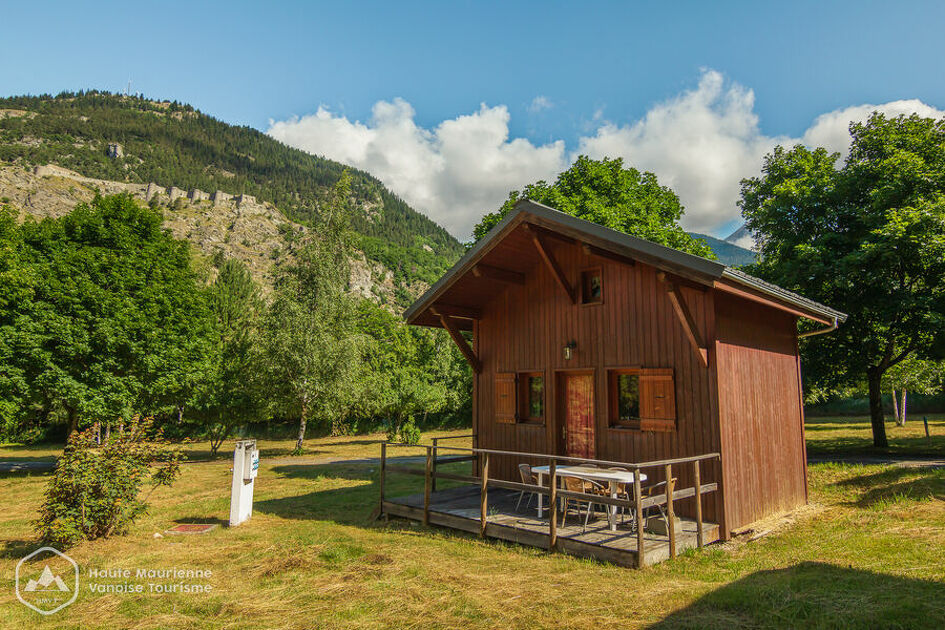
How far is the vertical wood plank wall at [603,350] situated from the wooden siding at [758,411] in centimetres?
36

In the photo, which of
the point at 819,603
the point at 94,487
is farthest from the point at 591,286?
the point at 94,487

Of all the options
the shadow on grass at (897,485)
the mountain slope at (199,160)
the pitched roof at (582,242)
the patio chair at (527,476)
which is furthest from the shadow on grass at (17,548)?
the mountain slope at (199,160)

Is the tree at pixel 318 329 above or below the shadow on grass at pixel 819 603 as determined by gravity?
above

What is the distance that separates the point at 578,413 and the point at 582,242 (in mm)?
3267

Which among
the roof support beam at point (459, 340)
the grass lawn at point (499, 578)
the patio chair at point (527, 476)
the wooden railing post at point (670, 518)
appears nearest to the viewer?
the grass lawn at point (499, 578)

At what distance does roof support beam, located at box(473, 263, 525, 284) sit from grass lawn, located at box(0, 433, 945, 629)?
189 inches

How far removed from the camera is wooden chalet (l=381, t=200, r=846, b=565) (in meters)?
7.79

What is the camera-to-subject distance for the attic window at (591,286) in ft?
31.4

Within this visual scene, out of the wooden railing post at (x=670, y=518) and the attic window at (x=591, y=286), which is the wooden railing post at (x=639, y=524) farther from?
the attic window at (x=591, y=286)


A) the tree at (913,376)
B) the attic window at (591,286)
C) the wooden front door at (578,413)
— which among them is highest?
the attic window at (591,286)

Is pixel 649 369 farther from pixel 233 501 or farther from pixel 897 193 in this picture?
pixel 897 193

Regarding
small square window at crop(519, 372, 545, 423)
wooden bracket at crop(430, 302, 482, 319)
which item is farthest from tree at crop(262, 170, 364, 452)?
small square window at crop(519, 372, 545, 423)

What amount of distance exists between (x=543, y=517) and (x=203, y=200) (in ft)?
489

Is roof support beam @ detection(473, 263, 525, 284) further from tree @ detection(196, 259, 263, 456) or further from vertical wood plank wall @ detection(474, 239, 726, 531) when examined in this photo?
tree @ detection(196, 259, 263, 456)
